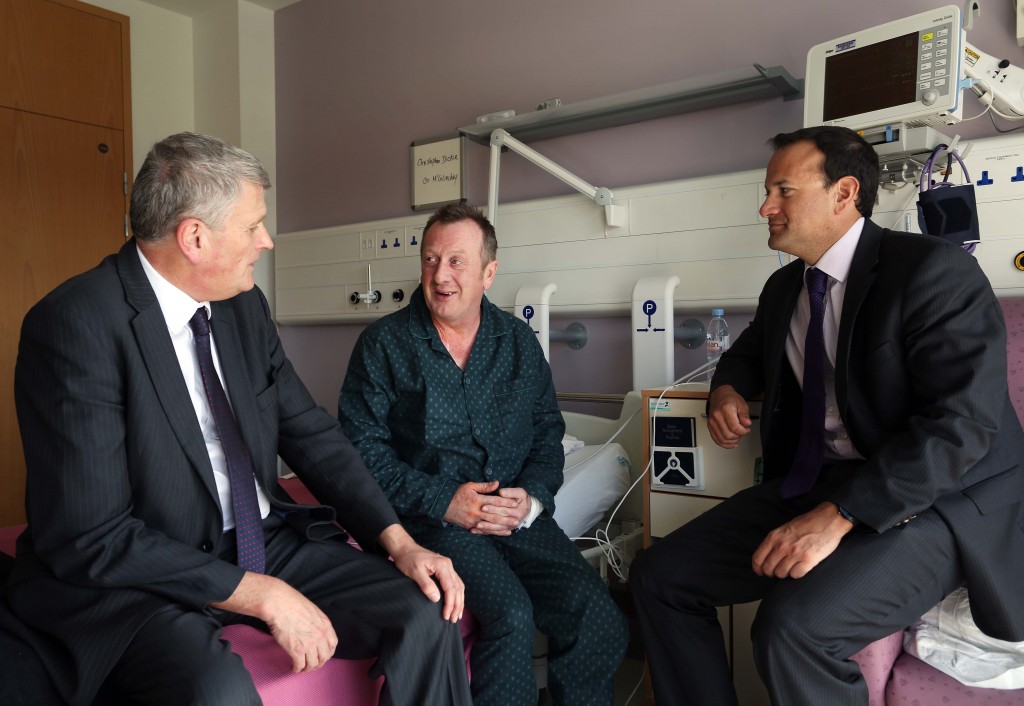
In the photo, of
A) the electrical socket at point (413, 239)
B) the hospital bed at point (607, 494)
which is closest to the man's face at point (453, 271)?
the hospital bed at point (607, 494)

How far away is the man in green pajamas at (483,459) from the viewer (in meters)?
1.67

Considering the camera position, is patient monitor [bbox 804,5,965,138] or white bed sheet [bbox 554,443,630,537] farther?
white bed sheet [bbox 554,443,630,537]

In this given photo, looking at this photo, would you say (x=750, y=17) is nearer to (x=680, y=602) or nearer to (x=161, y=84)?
(x=680, y=602)

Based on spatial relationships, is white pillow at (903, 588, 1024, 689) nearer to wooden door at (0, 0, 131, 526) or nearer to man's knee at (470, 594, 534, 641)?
man's knee at (470, 594, 534, 641)

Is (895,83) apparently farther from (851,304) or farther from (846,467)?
(846,467)

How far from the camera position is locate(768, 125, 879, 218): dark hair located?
177cm

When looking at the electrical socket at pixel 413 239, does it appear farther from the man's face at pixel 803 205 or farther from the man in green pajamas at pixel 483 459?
the man's face at pixel 803 205

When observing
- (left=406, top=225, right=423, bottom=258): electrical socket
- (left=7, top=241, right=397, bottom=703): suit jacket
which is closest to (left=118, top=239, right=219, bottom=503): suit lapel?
(left=7, top=241, right=397, bottom=703): suit jacket

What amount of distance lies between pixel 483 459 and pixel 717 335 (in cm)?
98

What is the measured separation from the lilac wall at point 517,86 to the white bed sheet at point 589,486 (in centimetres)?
58

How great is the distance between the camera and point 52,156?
3.63 m

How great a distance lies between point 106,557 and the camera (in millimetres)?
1193

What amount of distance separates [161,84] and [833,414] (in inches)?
146

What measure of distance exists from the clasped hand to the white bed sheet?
316mm
